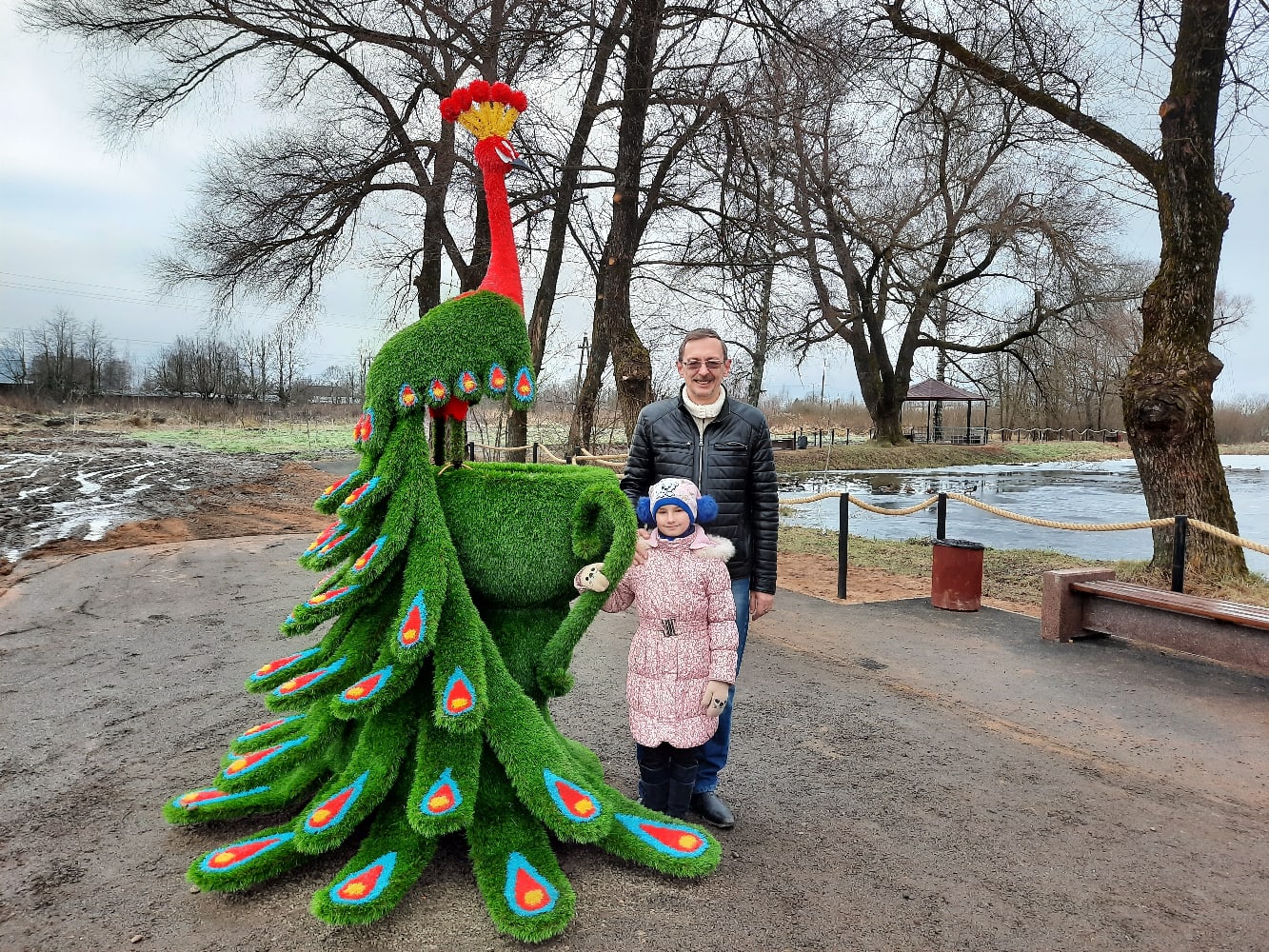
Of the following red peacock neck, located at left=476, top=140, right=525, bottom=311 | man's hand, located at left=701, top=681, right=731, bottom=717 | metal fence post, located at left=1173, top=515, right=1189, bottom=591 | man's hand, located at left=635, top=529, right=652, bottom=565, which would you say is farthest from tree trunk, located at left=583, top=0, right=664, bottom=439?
man's hand, located at left=701, top=681, right=731, bottom=717

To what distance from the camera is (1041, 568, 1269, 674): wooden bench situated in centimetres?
528

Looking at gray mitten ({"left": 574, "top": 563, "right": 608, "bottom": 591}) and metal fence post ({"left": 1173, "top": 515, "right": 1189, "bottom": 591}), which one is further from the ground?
gray mitten ({"left": 574, "top": 563, "right": 608, "bottom": 591})

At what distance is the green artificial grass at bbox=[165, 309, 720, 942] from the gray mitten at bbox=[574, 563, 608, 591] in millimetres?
30

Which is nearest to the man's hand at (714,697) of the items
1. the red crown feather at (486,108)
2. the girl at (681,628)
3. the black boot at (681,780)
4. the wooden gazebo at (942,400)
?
the girl at (681,628)

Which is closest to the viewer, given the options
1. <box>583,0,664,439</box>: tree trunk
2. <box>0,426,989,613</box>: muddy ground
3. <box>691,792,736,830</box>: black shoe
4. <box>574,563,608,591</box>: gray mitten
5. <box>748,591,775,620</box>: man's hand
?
<box>574,563,608,591</box>: gray mitten

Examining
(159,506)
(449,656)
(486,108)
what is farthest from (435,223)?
(449,656)

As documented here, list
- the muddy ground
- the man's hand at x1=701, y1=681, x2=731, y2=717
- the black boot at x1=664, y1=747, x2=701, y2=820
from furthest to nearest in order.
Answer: the muddy ground < the black boot at x1=664, y1=747, x2=701, y2=820 < the man's hand at x1=701, y1=681, x2=731, y2=717

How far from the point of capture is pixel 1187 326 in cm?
794

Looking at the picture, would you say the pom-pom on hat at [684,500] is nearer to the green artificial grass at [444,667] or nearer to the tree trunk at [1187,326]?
the green artificial grass at [444,667]

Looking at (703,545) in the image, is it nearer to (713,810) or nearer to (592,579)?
(592,579)

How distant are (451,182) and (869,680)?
39.0ft

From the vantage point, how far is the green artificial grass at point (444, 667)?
2.64m

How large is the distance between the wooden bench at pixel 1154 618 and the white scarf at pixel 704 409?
4.20 metres

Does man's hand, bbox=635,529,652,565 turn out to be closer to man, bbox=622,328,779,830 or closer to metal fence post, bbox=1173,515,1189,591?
man, bbox=622,328,779,830
